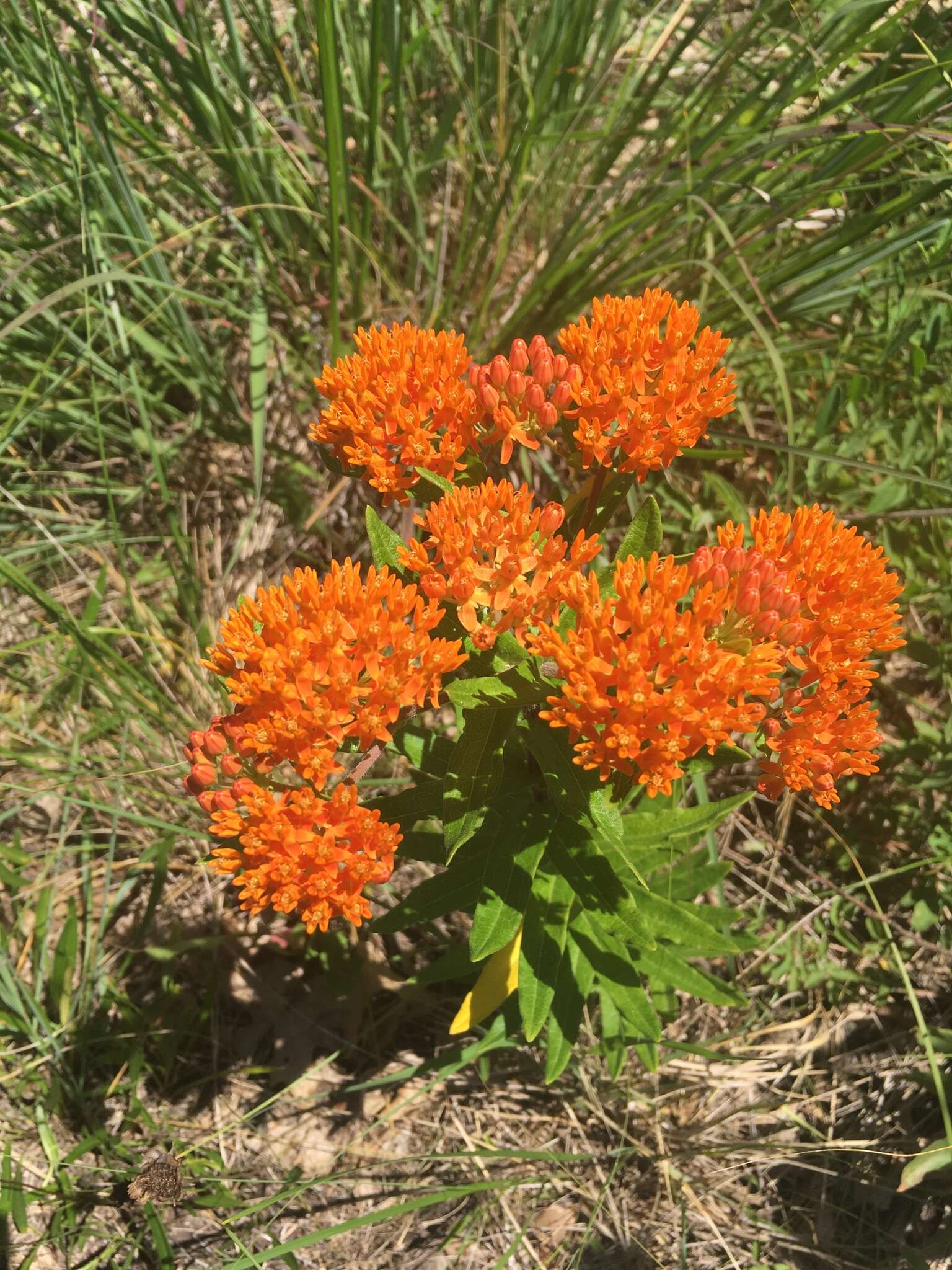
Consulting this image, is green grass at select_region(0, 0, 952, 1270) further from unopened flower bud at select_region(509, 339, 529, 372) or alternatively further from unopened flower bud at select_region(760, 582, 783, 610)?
unopened flower bud at select_region(760, 582, 783, 610)

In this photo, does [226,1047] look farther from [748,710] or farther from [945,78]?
[945,78]

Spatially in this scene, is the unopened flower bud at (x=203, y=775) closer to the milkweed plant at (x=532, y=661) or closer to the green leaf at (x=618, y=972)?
the milkweed plant at (x=532, y=661)

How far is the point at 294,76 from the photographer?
12.1 ft

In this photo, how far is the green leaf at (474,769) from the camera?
1774 millimetres

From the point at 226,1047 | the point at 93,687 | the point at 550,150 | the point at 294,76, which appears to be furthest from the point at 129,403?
the point at 226,1047

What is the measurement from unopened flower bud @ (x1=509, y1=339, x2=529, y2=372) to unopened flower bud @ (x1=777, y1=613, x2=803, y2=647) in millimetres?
750

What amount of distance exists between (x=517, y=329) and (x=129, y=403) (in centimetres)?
158

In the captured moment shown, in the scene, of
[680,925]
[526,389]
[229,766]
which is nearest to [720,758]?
[680,925]

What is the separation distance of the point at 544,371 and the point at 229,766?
105 cm

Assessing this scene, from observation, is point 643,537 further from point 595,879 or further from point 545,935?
point 545,935

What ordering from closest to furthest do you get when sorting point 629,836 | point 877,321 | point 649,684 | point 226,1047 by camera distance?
point 649,684 → point 629,836 → point 226,1047 → point 877,321

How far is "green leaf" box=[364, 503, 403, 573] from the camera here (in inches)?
78.0

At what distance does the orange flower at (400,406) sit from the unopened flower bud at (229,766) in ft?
2.15

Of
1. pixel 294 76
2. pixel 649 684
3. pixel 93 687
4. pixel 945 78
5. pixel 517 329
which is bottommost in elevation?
pixel 93 687
